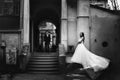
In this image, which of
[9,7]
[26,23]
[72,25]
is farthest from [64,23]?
[9,7]

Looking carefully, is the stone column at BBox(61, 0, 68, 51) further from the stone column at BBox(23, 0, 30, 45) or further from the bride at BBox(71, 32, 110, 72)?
the bride at BBox(71, 32, 110, 72)

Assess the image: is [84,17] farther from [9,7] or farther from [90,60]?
[9,7]

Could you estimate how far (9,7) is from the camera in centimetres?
2044

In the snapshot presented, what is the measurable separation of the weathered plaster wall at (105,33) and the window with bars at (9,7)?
20.2 feet

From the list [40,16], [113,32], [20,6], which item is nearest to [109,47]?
[113,32]

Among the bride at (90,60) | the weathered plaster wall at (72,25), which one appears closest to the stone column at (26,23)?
the weathered plaster wall at (72,25)

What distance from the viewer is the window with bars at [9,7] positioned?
799 inches

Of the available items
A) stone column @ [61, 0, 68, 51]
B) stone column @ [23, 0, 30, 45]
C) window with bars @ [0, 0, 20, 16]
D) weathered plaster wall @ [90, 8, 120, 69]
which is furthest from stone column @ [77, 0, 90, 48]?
window with bars @ [0, 0, 20, 16]

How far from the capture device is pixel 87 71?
13000 mm

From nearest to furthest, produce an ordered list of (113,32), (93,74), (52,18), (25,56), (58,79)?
1. (93,74)
2. (58,79)
3. (25,56)
4. (113,32)
5. (52,18)

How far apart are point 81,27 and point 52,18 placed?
919 centimetres

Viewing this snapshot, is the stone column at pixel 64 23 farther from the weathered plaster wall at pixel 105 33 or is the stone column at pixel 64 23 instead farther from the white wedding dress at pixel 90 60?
the white wedding dress at pixel 90 60

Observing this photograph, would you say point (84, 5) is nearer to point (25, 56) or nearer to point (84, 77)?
point (25, 56)

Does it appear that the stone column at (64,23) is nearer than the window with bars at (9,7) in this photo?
Yes
